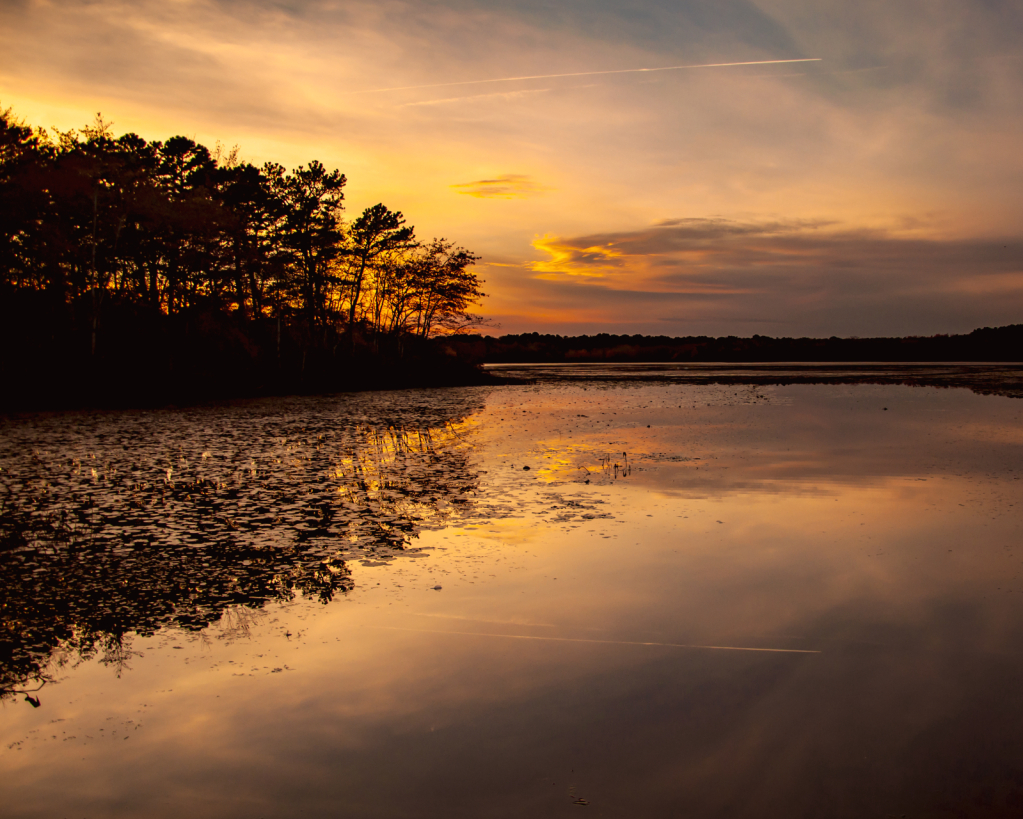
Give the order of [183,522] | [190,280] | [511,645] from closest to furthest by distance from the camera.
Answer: [511,645] < [183,522] < [190,280]

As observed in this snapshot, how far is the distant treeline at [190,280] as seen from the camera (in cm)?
3375

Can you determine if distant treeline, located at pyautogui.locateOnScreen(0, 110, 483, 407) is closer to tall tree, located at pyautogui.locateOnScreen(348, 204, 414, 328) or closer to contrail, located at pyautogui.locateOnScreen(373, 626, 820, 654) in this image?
tall tree, located at pyautogui.locateOnScreen(348, 204, 414, 328)

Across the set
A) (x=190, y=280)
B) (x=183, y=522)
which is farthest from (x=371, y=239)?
(x=183, y=522)

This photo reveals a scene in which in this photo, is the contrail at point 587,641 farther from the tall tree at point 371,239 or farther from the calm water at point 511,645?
the tall tree at point 371,239

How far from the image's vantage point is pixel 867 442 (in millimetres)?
18281

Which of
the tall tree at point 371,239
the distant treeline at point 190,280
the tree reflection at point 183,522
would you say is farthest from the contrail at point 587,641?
the tall tree at point 371,239

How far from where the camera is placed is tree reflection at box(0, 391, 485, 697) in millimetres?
6258

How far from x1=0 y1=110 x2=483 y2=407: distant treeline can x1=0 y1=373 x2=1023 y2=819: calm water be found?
84.9ft

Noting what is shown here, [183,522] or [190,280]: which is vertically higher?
[190,280]

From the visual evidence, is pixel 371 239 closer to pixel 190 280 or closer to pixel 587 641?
pixel 190 280

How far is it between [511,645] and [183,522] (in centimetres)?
604

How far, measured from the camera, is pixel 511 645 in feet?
18.5

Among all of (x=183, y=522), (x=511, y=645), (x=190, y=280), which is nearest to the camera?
(x=511, y=645)

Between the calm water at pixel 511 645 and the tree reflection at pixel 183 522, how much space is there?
2.2 inches
